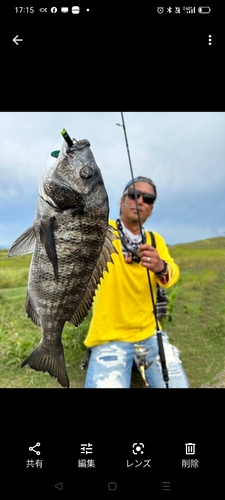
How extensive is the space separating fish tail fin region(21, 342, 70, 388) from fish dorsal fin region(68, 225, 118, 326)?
0.11 m

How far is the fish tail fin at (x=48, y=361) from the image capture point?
1016 mm

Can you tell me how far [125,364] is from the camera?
207cm

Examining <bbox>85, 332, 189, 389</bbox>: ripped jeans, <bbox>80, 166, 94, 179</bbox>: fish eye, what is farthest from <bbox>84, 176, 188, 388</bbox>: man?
<bbox>80, 166, 94, 179</bbox>: fish eye

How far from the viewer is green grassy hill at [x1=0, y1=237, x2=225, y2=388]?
1.25 metres

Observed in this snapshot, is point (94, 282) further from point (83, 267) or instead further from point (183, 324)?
point (183, 324)

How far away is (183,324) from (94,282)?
124cm

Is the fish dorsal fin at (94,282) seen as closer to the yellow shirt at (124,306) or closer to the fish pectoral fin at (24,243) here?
the fish pectoral fin at (24,243)

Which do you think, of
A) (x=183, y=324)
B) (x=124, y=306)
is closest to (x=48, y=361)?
(x=124, y=306)
